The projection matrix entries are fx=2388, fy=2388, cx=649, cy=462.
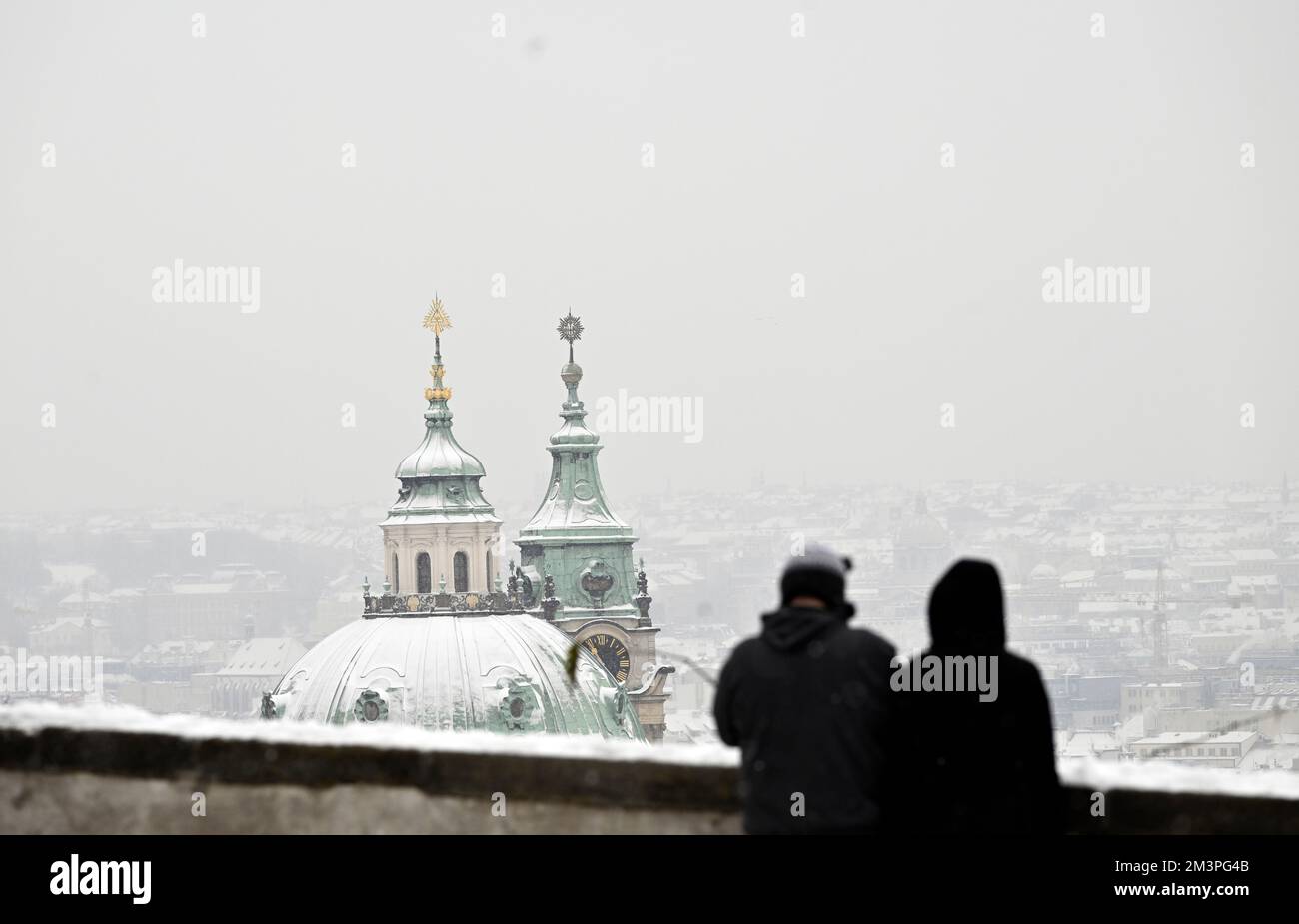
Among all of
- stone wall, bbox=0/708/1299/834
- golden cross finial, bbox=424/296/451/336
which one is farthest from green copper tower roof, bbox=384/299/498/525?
stone wall, bbox=0/708/1299/834

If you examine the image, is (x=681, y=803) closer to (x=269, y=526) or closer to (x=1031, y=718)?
(x=1031, y=718)

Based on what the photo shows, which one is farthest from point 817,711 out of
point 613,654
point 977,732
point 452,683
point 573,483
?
point 573,483

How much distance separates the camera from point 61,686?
113000 mm

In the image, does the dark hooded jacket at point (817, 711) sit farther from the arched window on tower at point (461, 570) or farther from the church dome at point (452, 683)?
the arched window on tower at point (461, 570)

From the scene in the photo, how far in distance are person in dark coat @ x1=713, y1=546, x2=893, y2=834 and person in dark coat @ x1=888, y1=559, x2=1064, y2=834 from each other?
0.51 ft

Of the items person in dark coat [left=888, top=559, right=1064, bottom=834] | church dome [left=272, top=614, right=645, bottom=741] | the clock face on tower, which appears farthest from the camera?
the clock face on tower

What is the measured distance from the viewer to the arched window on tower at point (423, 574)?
295ft

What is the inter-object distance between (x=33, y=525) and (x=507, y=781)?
130 m

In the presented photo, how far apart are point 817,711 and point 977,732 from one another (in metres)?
0.59

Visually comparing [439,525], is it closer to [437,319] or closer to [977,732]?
[437,319]

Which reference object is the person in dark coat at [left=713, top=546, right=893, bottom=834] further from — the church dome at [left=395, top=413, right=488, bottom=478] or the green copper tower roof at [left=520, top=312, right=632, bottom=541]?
the green copper tower roof at [left=520, top=312, right=632, bottom=541]

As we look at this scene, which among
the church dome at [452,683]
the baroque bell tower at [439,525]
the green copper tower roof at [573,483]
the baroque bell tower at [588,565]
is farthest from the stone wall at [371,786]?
the green copper tower roof at [573,483]

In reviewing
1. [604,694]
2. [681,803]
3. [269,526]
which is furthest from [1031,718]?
[269,526]

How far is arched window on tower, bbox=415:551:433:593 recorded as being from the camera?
89.8m
